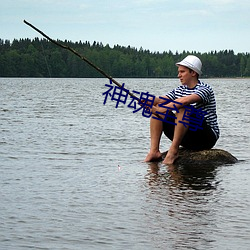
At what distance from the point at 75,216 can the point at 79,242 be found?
785 millimetres

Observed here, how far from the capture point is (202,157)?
912cm

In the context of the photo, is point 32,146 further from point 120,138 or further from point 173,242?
point 173,242

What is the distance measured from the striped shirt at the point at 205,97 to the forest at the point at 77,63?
3709 inches

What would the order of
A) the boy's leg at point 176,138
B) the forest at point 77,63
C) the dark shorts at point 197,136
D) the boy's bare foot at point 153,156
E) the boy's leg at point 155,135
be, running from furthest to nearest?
the forest at point 77,63
the boy's bare foot at point 153,156
the boy's leg at point 155,135
the dark shorts at point 197,136
the boy's leg at point 176,138

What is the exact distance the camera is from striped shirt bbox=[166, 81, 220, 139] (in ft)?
28.0

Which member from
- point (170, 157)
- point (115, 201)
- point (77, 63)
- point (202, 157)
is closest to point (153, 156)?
point (170, 157)

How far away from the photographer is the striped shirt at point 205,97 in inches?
336

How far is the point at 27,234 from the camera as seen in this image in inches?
204

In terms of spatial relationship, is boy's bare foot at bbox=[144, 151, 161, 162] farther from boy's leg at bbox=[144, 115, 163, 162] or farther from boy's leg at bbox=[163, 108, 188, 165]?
boy's leg at bbox=[163, 108, 188, 165]

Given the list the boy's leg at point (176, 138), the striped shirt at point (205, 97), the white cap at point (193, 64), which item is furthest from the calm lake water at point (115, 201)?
the white cap at point (193, 64)

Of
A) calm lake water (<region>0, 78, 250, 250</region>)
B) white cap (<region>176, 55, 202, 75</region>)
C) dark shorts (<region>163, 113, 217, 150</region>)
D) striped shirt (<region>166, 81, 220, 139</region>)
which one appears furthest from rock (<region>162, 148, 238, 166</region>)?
white cap (<region>176, 55, 202, 75</region>)

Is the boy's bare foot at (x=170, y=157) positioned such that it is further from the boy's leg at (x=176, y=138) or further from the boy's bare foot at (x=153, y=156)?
the boy's bare foot at (x=153, y=156)

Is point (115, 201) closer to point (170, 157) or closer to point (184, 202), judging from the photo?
point (184, 202)

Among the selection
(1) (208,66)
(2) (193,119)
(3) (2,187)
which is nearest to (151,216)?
(3) (2,187)
